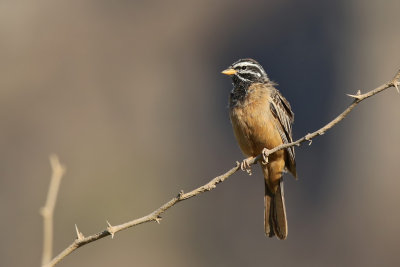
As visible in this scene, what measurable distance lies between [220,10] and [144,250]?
28.6 ft

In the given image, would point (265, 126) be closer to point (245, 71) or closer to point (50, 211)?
point (245, 71)

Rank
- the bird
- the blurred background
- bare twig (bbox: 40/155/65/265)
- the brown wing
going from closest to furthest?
bare twig (bbox: 40/155/65/265) < the bird < the brown wing < the blurred background

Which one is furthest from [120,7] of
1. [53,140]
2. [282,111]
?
[282,111]

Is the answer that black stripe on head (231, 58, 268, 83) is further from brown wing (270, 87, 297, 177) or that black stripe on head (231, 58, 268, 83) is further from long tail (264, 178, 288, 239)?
long tail (264, 178, 288, 239)

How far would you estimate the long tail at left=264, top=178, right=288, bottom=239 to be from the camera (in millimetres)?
8023

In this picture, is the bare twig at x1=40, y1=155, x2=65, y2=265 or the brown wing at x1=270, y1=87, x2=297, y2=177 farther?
the brown wing at x1=270, y1=87, x2=297, y2=177

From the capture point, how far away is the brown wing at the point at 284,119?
26.8 ft

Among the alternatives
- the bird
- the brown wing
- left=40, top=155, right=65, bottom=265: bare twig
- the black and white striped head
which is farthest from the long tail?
left=40, top=155, right=65, bottom=265: bare twig

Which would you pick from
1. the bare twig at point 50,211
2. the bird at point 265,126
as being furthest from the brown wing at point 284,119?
the bare twig at point 50,211

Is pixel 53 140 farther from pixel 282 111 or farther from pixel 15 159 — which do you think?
pixel 282 111

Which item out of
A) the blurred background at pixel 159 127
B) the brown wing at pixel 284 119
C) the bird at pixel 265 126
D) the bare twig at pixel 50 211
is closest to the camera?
the bare twig at pixel 50 211

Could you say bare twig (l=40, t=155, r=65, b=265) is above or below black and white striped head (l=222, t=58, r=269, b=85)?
below

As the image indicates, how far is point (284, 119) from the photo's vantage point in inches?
324

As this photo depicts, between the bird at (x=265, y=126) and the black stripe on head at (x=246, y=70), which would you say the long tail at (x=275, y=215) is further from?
the black stripe on head at (x=246, y=70)
